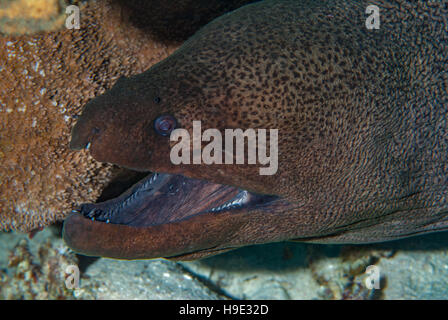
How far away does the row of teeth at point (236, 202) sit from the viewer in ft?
6.50

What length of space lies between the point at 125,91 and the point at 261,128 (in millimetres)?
780

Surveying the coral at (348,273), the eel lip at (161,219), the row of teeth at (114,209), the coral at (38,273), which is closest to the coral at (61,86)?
the row of teeth at (114,209)

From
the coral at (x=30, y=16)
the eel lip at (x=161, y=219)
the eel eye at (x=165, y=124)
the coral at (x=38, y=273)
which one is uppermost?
the coral at (x=30, y=16)

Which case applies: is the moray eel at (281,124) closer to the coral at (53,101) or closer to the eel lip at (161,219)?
the eel lip at (161,219)

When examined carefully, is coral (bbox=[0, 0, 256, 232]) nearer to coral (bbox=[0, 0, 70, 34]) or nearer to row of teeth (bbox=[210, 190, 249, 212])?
coral (bbox=[0, 0, 70, 34])

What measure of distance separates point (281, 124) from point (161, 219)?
91 centimetres

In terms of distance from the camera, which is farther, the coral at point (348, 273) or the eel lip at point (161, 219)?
the coral at point (348, 273)

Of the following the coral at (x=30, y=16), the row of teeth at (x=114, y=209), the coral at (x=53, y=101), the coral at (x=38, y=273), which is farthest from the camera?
the coral at (x=38, y=273)

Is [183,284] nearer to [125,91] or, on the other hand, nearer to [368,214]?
[368,214]

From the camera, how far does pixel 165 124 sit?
1728 millimetres

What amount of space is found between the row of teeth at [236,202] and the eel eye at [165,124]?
562mm

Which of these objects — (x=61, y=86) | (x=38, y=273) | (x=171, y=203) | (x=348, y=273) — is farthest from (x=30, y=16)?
(x=348, y=273)

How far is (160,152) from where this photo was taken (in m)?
1.74
